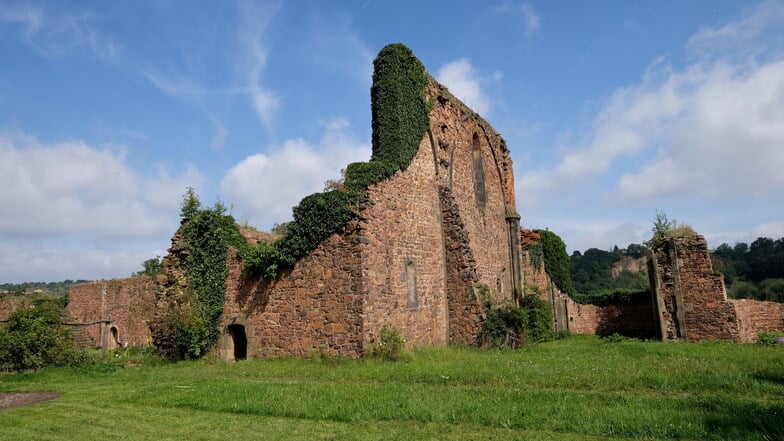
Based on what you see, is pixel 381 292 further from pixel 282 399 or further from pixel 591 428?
pixel 591 428

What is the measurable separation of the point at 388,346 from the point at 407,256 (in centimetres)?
310

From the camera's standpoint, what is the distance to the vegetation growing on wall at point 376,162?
13.4 meters

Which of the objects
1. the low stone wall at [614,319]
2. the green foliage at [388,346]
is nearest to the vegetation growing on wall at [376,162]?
the green foliage at [388,346]

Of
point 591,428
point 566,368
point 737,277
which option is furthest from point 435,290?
point 737,277

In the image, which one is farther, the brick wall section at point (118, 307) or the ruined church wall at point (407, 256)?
the brick wall section at point (118, 307)

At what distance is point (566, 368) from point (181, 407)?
7433mm

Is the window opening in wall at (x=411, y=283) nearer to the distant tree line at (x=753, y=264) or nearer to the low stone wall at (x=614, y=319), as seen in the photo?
Result: the low stone wall at (x=614, y=319)

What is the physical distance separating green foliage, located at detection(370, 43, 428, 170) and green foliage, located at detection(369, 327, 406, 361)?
16.3ft

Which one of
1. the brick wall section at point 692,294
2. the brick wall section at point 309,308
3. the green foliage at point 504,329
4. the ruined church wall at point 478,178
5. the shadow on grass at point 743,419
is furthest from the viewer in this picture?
the ruined church wall at point 478,178

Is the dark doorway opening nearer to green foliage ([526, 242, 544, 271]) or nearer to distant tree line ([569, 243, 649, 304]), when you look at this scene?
green foliage ([526, 242, 544, 271])

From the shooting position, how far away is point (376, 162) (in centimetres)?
1413

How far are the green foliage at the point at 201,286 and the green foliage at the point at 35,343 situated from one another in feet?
7.58

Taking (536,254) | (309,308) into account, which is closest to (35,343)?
(309,308)

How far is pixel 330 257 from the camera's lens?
13.3 meters
